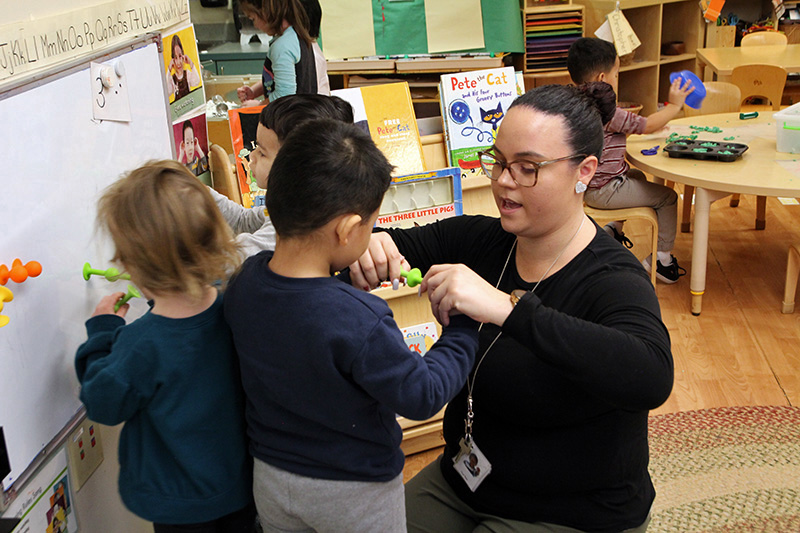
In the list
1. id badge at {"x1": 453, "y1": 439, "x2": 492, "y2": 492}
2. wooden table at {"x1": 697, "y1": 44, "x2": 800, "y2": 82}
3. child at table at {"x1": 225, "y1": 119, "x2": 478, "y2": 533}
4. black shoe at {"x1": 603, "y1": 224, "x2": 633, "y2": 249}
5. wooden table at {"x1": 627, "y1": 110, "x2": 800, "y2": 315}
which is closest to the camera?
child at table at {"x1": 225, "y1": 119, "x2": 478, "y2": 533}

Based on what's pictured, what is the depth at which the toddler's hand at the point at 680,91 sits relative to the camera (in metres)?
3.83

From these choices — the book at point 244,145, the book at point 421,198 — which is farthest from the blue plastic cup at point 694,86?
the book at point 244,145

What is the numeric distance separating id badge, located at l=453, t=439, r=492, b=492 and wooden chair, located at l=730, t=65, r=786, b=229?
142 inches

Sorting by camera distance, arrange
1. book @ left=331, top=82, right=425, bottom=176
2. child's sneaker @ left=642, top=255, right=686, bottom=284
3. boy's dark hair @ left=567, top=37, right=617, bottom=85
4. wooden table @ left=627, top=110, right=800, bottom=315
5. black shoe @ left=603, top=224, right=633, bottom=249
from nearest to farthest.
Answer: book @ left=331, top=82, right=425, bottom=176
wooden table @ left=627, top=110, right=800, bottom=315
boy's dark hair @ left=567, top=37, right=617, bottom=85
child's sneaker @ left=642, top=255, right=686, bottom=284
black shoe @ left=603, top=224, right=633, bottom=249

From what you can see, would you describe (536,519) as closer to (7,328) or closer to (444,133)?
(7,328)

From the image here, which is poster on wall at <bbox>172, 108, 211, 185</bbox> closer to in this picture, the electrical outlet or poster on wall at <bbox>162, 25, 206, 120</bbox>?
poster on wall at <bbox>162, 25, 206, 120</bbox>

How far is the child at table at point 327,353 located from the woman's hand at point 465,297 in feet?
0.11

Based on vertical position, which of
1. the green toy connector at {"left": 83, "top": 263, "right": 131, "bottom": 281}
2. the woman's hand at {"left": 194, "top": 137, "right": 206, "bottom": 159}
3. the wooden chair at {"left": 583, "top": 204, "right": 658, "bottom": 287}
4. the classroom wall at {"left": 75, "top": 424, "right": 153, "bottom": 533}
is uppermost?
the woman's hand at {"left": 194, "top": 137, "right": 206, "bottom": 159}

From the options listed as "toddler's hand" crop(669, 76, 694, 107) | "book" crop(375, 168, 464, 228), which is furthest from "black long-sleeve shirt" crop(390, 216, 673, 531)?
"toddler's hand" crop(669, 76, 694, 107)

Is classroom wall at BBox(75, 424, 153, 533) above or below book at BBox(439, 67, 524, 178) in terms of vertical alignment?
below

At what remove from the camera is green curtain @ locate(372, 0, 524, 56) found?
15.9ft

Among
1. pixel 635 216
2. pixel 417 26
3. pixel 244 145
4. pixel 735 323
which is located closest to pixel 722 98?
pixel 635 216

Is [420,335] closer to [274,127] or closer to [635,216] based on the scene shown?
[274,127]

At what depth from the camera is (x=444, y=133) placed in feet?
8.94
